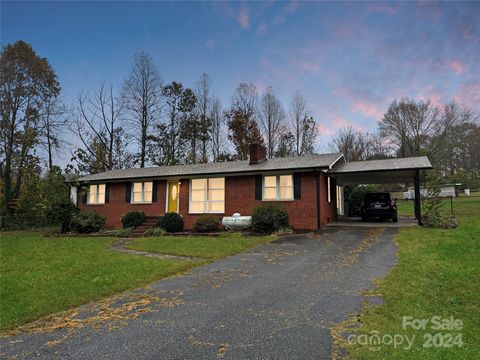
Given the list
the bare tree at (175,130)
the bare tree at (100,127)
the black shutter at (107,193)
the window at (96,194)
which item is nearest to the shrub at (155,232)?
the black shutter at (107,193)

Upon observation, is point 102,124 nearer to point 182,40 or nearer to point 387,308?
point 182,40

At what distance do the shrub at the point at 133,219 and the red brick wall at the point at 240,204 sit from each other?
0.96 m

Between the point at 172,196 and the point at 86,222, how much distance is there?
5.21 meters

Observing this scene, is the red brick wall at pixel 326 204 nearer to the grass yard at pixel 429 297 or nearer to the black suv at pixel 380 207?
the black suv at pixel 380 207

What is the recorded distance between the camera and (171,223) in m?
17.0

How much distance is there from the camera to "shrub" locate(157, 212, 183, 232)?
1700cm

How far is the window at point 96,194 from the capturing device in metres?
21.7

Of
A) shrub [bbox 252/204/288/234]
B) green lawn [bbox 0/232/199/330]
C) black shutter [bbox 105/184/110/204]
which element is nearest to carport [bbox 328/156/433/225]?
shrub [bbox 252/204/288/234]

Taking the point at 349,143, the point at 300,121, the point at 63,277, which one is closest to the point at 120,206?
the point at 63,277

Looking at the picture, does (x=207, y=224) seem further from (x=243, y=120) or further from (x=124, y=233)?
(x=243, y=120)

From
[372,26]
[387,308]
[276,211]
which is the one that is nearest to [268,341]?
[387,308]

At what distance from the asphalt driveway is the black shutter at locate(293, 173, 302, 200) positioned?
7652 millimetres

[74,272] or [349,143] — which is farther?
[349,143]

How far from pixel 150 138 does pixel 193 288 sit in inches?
1134
